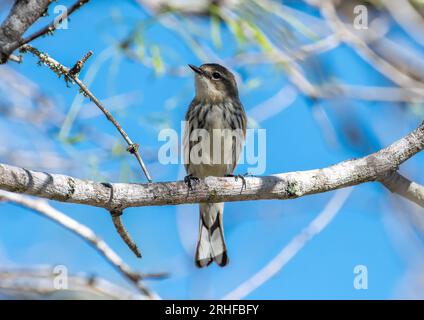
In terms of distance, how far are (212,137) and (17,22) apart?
3.27 m

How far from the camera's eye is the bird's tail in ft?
18.5

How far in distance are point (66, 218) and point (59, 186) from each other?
107 centimetres

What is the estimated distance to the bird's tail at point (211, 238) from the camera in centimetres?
565

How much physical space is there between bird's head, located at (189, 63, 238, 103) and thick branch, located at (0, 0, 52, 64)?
346cm

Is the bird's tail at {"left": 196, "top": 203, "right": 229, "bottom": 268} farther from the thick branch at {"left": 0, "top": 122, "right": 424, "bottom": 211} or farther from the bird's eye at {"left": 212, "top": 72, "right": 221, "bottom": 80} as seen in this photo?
the thick branch at {"left": 0, "top": 122, "right": 424, "bottom": 211}

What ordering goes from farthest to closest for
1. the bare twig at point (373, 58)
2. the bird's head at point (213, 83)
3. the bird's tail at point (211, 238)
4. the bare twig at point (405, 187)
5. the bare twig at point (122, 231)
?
the bird's head at point (213, 83) → the bird's tail at point (211, 238) → the bare twig at point (373, 58) → the bare twig at point (405, 187) → the bare twig at point (122, 231)

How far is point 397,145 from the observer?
3.93m

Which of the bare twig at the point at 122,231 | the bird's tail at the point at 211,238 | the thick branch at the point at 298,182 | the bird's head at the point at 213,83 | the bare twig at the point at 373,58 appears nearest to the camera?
the bare twig at the point at 122,231

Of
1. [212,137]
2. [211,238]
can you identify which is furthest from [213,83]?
[211,238]

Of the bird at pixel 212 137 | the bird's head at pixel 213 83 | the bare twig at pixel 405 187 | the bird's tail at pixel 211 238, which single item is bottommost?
the bare twig at pixel 405 187

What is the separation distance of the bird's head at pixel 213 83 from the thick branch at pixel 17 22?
3458 millimetres

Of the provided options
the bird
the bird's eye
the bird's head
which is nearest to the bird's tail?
the bird

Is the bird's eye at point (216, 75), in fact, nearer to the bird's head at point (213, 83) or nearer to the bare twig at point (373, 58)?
the bird's head at point (213, 83)

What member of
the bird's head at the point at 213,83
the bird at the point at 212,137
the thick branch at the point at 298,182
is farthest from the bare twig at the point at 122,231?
the bird's head at the point at 213,83
